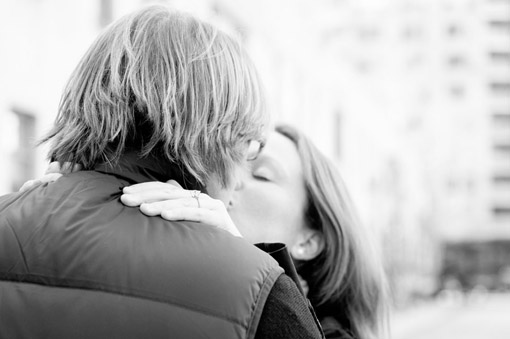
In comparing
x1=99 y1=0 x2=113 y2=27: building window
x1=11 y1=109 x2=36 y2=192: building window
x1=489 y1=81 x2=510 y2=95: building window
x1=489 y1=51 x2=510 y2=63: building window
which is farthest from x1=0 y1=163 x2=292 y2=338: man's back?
x1=489 y1=51 x2=510 y2=63: building window

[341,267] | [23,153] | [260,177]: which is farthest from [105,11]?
[341,267]

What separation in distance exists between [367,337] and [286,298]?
145 cm

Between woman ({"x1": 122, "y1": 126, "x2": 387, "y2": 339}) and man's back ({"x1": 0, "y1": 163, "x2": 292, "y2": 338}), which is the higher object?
man's back ({"x1": 0, "y1": 163, "x2": 292, "y2": 338})

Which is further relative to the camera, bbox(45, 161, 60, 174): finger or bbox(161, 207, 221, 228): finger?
bbox(45, 161, 60, 174): finger

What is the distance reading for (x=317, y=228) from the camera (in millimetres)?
3178

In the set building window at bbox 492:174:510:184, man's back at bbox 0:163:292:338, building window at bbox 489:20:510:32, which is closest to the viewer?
man's back at bbox 0:163:292:338

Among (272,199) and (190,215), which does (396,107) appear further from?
(190,215)

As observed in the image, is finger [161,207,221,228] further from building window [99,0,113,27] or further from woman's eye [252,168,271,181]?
building window [99,0,113,27]

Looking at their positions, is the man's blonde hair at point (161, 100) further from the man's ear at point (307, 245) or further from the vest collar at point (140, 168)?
the man's ear at point (307, 245)

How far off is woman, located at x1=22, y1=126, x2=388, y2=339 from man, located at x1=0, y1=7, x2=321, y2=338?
1243mm

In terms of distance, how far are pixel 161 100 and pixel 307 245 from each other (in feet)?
5.00

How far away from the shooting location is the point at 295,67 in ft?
77.6

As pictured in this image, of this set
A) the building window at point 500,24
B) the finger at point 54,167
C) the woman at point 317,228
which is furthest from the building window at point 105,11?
the building window at point 500,24

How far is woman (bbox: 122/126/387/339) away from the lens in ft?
9.98
